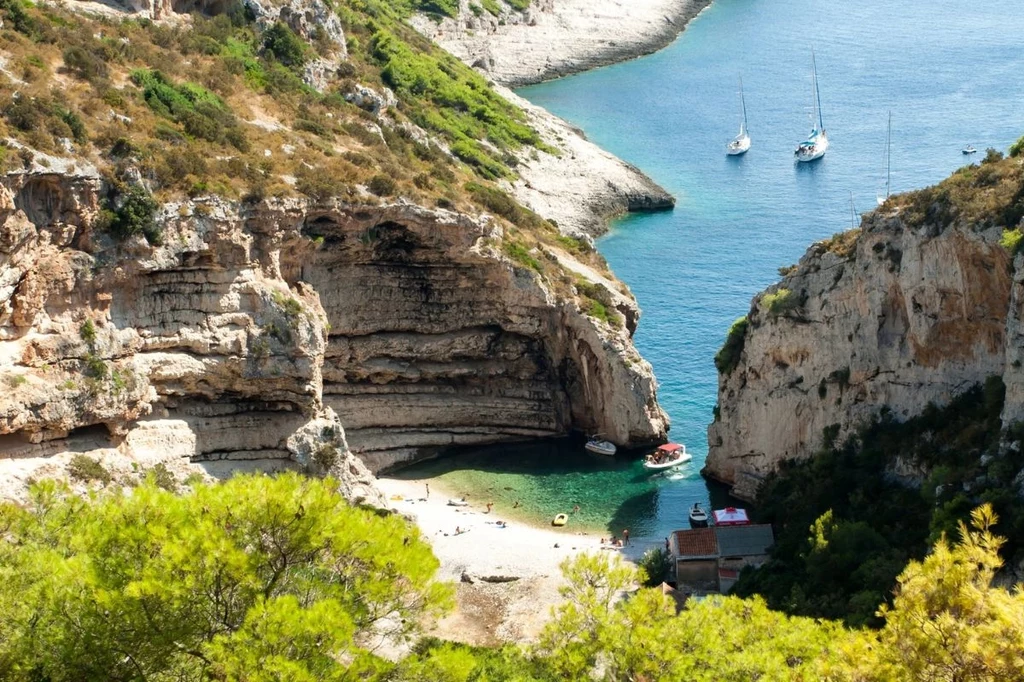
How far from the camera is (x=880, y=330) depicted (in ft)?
152

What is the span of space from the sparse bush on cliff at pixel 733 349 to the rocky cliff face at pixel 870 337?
1.23ft

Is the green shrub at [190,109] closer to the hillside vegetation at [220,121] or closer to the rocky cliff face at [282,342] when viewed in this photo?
the hillside vegetation at [220,121]

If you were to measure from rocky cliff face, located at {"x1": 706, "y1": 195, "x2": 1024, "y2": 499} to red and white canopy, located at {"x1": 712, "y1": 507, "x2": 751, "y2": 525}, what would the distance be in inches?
132

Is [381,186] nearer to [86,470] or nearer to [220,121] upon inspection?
[220,121]

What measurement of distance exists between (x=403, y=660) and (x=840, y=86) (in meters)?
108

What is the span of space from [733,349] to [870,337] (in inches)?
338

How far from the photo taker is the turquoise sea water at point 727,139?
57.2m

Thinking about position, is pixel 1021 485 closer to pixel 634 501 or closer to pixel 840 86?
pixel 634 501

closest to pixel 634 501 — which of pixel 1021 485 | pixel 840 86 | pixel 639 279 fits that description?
pixel 1021 485

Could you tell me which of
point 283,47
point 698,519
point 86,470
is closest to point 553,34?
point 283,47

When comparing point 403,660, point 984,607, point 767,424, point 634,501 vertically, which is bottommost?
point 634,501

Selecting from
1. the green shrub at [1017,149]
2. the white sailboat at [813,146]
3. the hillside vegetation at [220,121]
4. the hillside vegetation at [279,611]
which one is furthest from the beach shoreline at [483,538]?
the white sailboat at [813,146]

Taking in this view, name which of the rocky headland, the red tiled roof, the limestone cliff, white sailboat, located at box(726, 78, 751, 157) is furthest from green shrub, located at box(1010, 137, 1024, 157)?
white sailboat, located at box(726, 78, 751, 157)

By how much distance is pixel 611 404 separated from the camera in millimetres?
58406
